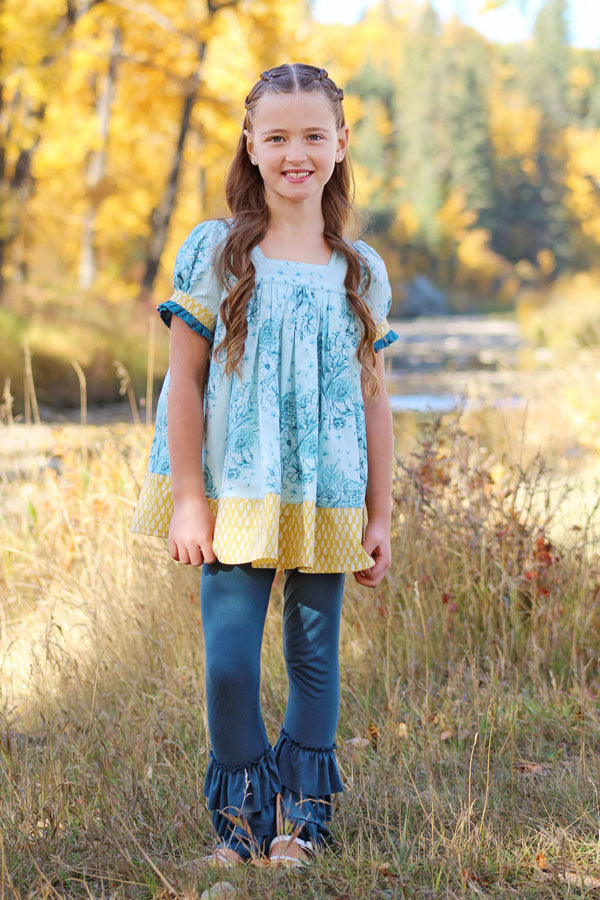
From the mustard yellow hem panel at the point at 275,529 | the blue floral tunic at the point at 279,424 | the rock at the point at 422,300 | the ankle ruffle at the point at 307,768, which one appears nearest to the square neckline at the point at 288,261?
the blue floral tunic at the point at 279,424

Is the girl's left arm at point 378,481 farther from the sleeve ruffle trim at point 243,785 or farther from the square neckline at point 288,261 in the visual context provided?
the sleeve ruffle trim at point 243,785

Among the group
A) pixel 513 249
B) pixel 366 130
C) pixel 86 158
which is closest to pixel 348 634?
pixel 86 158

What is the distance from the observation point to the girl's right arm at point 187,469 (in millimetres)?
1672

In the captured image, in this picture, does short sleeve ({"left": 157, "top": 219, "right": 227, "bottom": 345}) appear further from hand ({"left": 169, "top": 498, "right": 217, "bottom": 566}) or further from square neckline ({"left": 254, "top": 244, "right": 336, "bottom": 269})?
hand ({"left": 169, "top": 498, "right": 217, "bottom": 566})

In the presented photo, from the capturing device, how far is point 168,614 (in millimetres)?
2867

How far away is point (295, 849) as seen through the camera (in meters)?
1.73

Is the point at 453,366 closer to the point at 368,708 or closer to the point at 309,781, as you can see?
the point at 368,708

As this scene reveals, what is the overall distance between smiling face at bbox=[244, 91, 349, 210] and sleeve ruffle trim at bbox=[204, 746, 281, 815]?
1080 mm

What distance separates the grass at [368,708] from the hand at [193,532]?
52 centimetres

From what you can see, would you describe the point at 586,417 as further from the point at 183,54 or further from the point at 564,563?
the point at 183,54

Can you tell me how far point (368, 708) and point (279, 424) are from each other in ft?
3.49

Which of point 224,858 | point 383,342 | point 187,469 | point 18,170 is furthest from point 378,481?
point 18,170

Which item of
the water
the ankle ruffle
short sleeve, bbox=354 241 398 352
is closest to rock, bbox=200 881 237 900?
the ankle ruffle

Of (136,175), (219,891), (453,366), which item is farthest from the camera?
(136,175)
